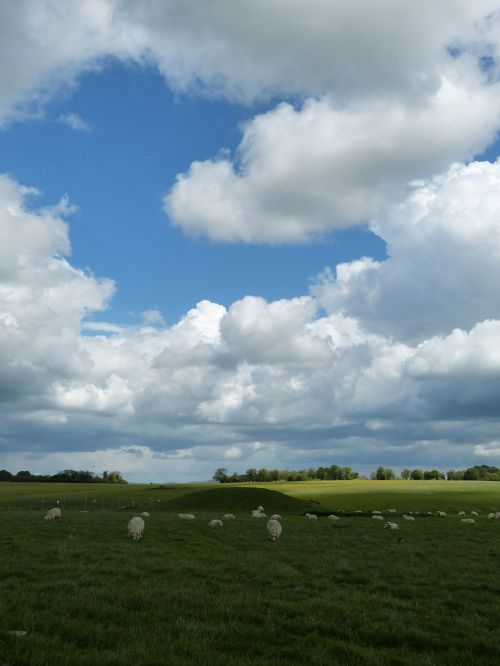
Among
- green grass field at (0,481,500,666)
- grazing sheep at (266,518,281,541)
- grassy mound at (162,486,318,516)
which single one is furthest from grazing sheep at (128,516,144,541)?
grassy mound at (162,486,318,516)

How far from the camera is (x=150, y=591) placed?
47.6ft

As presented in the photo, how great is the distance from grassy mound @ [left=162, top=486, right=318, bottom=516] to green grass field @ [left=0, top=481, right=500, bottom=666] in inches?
1350

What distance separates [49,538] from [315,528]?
1820cm

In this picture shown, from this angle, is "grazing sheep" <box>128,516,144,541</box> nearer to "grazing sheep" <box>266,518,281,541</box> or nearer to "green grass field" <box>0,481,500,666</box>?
"green grass field" <box>0,481,500,666</box>

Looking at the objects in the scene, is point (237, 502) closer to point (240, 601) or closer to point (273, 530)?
point (273, 530)

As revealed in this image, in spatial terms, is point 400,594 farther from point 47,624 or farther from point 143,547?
point 143,547

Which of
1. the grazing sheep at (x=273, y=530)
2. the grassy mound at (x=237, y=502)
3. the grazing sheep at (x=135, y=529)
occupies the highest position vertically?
the grazing sheep at (x=135, y=529)

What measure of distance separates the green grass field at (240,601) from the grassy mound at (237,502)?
34.3 metres

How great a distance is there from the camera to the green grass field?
10.2 meters

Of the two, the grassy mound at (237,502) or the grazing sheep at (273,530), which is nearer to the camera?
the grazing sheep at (273,530)

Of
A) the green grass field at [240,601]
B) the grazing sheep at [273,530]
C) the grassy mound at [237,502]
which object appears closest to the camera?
the green grass field at [240,601]

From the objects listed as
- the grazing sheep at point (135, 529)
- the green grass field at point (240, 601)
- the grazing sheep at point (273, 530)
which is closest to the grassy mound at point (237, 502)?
the grazing sheep at point (273, 530)

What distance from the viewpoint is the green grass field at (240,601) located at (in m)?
10.2

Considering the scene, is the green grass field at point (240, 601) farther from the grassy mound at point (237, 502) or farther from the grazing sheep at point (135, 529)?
the grassy mound at point (237, 502)
